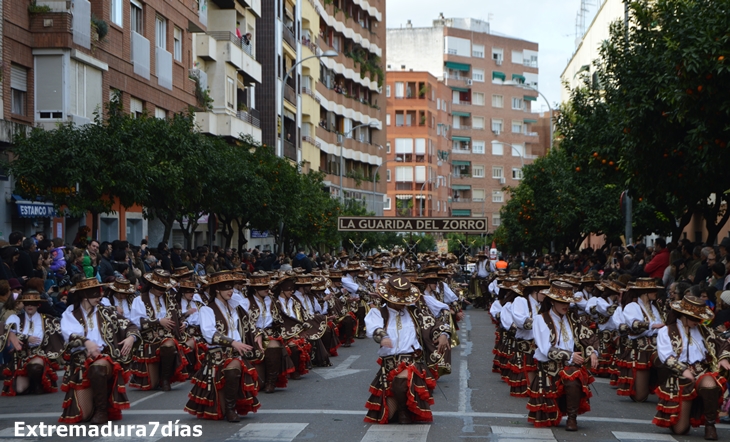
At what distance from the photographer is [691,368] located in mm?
12000

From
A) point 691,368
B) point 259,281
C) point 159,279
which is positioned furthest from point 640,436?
point 159,279

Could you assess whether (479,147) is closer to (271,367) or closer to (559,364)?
(271,367)

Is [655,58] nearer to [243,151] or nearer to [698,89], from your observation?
[698,89]

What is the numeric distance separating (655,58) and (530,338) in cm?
844

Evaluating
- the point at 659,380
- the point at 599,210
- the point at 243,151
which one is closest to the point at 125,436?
the point at 659,380

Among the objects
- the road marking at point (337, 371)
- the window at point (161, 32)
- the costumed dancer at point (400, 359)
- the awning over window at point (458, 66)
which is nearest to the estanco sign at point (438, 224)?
the window at point (161, 32)

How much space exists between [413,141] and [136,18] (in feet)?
240

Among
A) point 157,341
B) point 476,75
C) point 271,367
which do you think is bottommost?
point 271,367

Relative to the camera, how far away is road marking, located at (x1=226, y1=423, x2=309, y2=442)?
11.4 m

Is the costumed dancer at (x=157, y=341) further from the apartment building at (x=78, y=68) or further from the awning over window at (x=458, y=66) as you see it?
the awning over window at (x=458, y=66)

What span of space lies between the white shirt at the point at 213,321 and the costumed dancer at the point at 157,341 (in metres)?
2.48

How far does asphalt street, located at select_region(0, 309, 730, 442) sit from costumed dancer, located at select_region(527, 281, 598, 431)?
251mm

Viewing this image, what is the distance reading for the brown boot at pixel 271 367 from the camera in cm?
1543

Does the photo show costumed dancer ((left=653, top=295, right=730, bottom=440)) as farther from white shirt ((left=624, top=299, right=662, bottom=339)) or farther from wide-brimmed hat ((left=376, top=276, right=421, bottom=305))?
wide-brimmed hat ((left=376, top=276, right=421, bottom=305))
